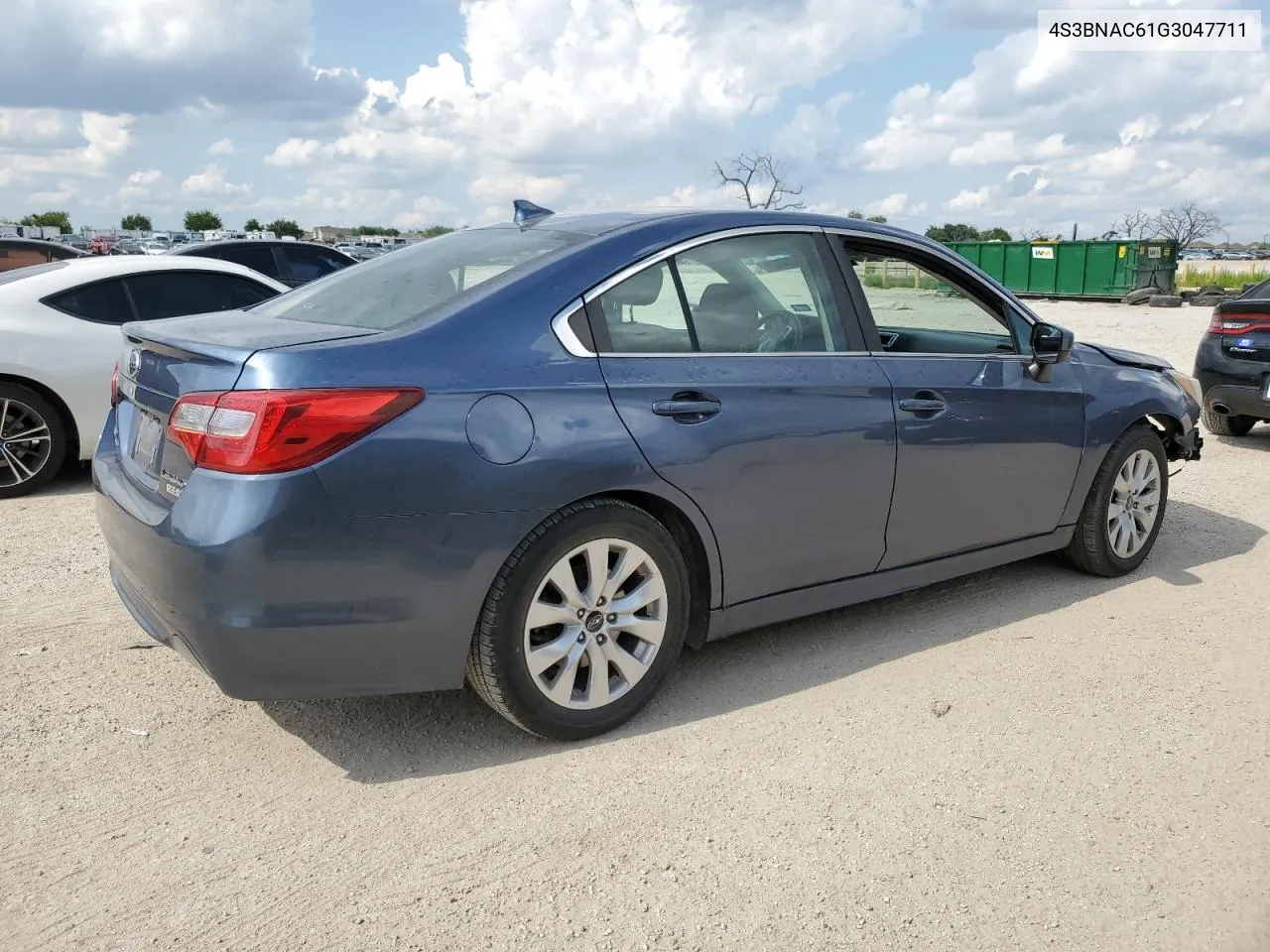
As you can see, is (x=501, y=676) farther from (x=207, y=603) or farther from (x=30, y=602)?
(x=30, y=602)

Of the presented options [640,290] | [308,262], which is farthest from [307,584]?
[308,262]

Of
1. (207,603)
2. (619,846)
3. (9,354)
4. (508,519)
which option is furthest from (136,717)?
(9,354)

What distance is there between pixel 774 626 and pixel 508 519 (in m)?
1.77

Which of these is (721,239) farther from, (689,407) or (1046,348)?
(1046,348)

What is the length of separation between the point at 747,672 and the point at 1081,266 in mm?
36042

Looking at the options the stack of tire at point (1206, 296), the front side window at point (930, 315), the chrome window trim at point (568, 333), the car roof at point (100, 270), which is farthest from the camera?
the stack of tire at point (1206, 296)

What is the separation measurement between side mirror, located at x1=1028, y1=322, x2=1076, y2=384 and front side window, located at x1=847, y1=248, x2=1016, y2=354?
0.10 m

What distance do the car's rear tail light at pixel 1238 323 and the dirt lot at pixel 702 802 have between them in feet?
15.5

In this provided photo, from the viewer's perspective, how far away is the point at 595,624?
11.2 feet

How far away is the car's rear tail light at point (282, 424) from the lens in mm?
2885

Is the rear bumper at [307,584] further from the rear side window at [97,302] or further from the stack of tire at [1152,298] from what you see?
the stack of tire at [1152,298]

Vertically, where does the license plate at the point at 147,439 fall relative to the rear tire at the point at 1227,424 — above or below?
above

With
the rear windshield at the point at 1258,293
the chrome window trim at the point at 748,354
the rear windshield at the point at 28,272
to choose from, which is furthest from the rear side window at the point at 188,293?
the rear windshield at the point at 1258,293

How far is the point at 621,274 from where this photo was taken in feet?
11.6
